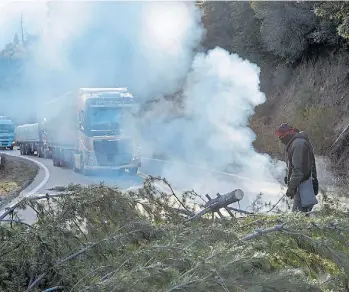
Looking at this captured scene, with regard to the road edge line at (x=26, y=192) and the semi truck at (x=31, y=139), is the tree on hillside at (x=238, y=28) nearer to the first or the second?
the road edge line at (x=26, y=192)

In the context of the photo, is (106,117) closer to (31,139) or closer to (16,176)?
(16,176)

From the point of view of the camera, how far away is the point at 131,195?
459cm

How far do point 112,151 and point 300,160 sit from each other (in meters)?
11.9

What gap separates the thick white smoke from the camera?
11.5 meters

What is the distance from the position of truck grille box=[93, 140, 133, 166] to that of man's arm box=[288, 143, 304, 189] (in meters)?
11.5

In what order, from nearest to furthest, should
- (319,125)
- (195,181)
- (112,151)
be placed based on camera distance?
(195,181), (319,125), (112,151)

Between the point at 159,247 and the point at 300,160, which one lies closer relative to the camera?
the point at 159,247

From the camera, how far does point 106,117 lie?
17828 mm

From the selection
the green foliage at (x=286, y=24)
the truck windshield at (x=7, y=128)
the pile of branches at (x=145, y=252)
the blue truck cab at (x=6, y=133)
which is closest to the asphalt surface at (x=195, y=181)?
the pile of branches at (x=145, y=252)

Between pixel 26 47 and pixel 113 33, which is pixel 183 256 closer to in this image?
pixel 113 33

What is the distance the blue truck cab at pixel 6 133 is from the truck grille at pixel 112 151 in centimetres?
1560

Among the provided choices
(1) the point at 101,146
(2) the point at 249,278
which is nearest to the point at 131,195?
(2) the point at 249,278

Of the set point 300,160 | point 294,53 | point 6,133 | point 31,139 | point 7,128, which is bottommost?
point 6,133

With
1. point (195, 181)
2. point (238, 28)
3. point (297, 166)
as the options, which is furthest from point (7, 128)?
point (297, 166)
